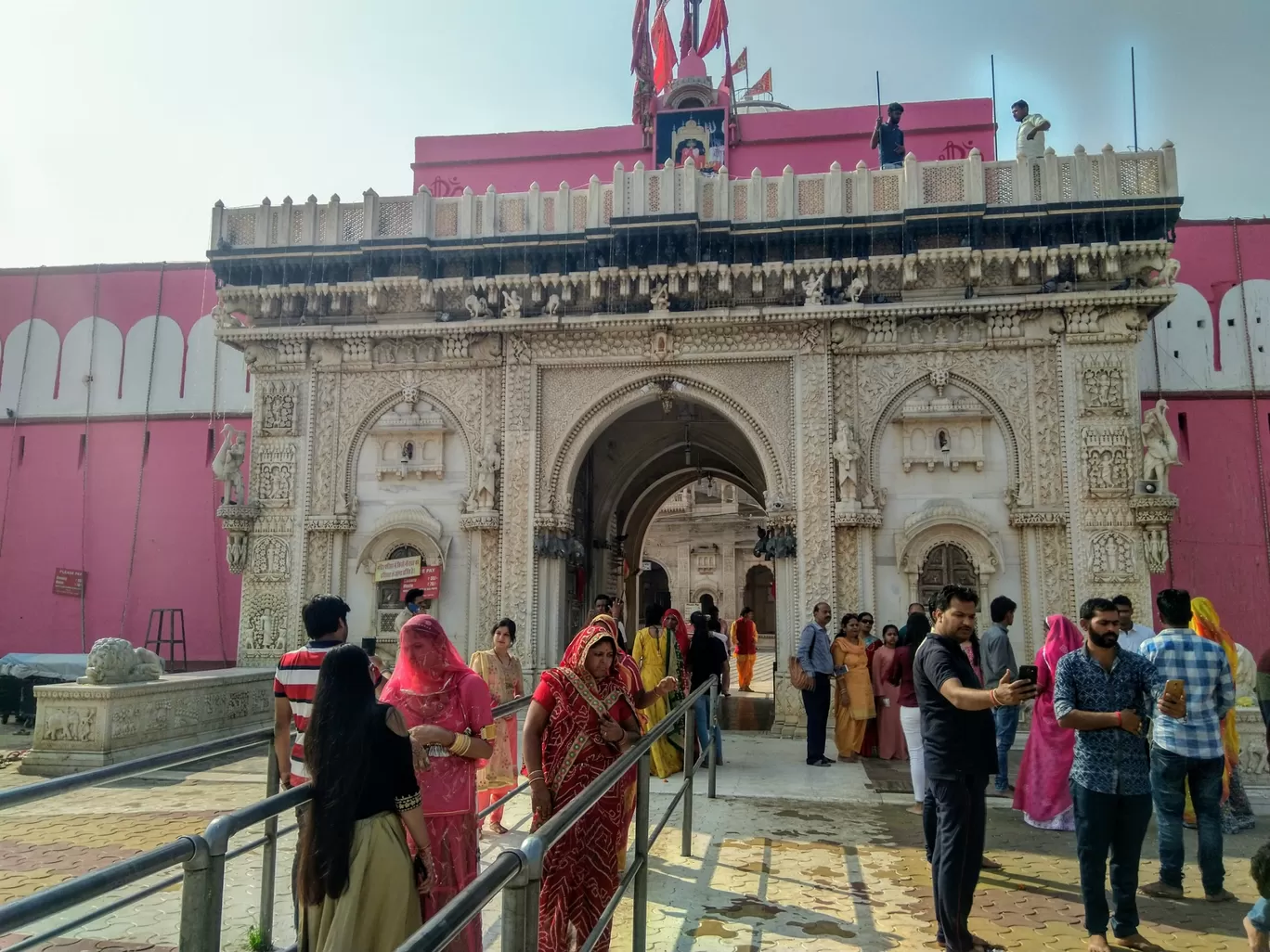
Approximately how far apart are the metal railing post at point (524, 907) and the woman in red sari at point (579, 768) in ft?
5.48

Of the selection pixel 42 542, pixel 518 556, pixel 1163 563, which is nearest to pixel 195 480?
pixel 42 542

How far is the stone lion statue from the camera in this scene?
28.4 feet

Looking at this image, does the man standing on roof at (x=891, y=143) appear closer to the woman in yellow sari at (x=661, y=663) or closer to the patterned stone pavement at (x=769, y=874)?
the woman in yellow sari at (x=661, y=663)

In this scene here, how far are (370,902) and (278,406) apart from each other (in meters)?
11.4

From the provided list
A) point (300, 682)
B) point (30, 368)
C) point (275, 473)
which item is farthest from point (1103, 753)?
point (30, 368)

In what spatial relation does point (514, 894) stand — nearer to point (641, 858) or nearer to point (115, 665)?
point (641, 858)

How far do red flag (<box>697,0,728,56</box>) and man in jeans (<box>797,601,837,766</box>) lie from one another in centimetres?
1425

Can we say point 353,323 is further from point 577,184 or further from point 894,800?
point 894,800

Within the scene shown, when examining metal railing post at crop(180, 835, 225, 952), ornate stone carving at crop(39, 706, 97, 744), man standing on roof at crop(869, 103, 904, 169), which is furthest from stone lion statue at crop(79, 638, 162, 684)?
man standing on roof at crop(869, 103, 904, 169)

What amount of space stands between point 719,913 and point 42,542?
1658cm

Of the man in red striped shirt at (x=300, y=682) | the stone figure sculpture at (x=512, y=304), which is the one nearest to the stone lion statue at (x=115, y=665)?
the man in red striped shirt at (x=300, y=682)

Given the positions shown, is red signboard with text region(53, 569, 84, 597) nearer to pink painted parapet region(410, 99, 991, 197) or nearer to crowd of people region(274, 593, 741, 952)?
pink painted parapet region(410, 99, 991, 197)

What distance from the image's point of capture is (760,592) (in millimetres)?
31453

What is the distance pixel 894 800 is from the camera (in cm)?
718
